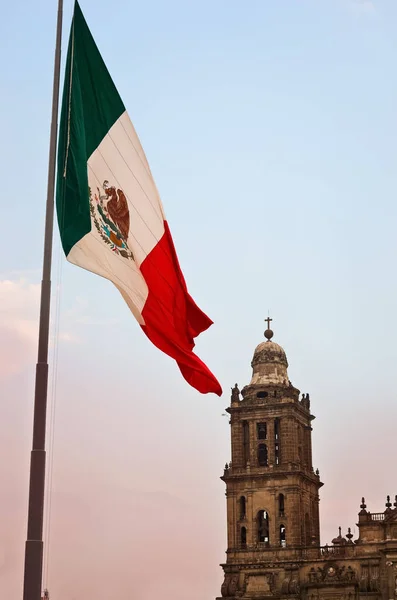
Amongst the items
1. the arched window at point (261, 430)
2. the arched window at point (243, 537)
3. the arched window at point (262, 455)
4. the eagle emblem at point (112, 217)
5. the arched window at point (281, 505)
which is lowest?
the eagle emblem at point (112, 217)

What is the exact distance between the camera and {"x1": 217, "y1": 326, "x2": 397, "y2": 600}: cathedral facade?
70.4 m

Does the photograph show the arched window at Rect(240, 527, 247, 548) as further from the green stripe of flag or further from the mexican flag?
the green stripe of flag

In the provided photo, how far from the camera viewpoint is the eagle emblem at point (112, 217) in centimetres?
1709

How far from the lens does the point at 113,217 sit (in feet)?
57.5

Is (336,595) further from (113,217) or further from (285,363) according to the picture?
(113,217)

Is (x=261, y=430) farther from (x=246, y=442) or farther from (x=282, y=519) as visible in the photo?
(x=282, y=519)

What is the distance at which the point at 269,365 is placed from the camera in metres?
77.4

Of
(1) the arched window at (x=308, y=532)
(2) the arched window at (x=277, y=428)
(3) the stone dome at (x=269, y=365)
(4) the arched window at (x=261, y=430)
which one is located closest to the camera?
(1) the arched window at (x=308, y=532)

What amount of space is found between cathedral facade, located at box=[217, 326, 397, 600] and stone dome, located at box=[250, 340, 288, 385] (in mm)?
71

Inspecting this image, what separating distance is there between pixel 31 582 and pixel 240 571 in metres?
59.1

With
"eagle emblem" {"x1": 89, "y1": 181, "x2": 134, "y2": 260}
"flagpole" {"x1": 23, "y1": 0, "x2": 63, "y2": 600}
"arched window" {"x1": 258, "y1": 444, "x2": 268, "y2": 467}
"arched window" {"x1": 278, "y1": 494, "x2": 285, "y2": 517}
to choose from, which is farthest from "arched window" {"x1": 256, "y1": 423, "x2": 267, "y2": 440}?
"flagpole" {"x1": 23, "y1": 0, "x2": 63, "y2": 600}

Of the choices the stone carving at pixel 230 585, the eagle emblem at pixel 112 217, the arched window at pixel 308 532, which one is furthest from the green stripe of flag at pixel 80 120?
the arched window at pixel 308 532

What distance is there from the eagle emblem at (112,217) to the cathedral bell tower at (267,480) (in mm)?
56941

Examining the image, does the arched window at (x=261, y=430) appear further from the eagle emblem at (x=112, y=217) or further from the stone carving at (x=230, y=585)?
the eagle emblem at (x=112, y=217)
